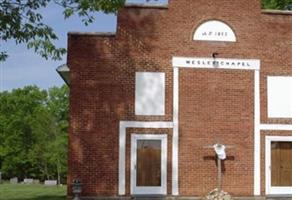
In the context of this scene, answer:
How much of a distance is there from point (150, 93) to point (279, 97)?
5.21 metres

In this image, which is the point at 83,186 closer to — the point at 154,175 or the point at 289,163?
the point at 154,175

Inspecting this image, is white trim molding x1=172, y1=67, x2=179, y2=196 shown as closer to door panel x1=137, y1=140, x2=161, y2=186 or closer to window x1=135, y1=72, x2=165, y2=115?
window x1=135, y1=72, x2=165, y2=115

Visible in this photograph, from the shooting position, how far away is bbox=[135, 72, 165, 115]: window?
2562 cm

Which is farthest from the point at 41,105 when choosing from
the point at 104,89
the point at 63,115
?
the point at 104,89

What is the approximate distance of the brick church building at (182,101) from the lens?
83.0 feet

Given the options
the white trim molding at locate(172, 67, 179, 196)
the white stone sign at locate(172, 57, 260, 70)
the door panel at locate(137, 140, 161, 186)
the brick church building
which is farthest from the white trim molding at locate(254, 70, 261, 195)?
the door panel at locate(137, 140, 161, 186)

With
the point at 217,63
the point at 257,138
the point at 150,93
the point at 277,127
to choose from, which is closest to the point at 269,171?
the point at 257,138

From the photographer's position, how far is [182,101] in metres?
25.8

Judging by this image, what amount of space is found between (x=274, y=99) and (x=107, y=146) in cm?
694

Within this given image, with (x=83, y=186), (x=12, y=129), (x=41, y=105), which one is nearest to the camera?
(x=83, y=186)

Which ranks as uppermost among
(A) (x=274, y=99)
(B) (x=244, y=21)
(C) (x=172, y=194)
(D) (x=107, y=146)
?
(B) (x=244, y=21)

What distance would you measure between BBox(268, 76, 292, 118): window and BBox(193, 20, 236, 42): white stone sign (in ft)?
7.85

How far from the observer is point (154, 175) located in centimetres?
2545

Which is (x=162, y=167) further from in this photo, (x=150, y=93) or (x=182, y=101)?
(x=150, y=93)
